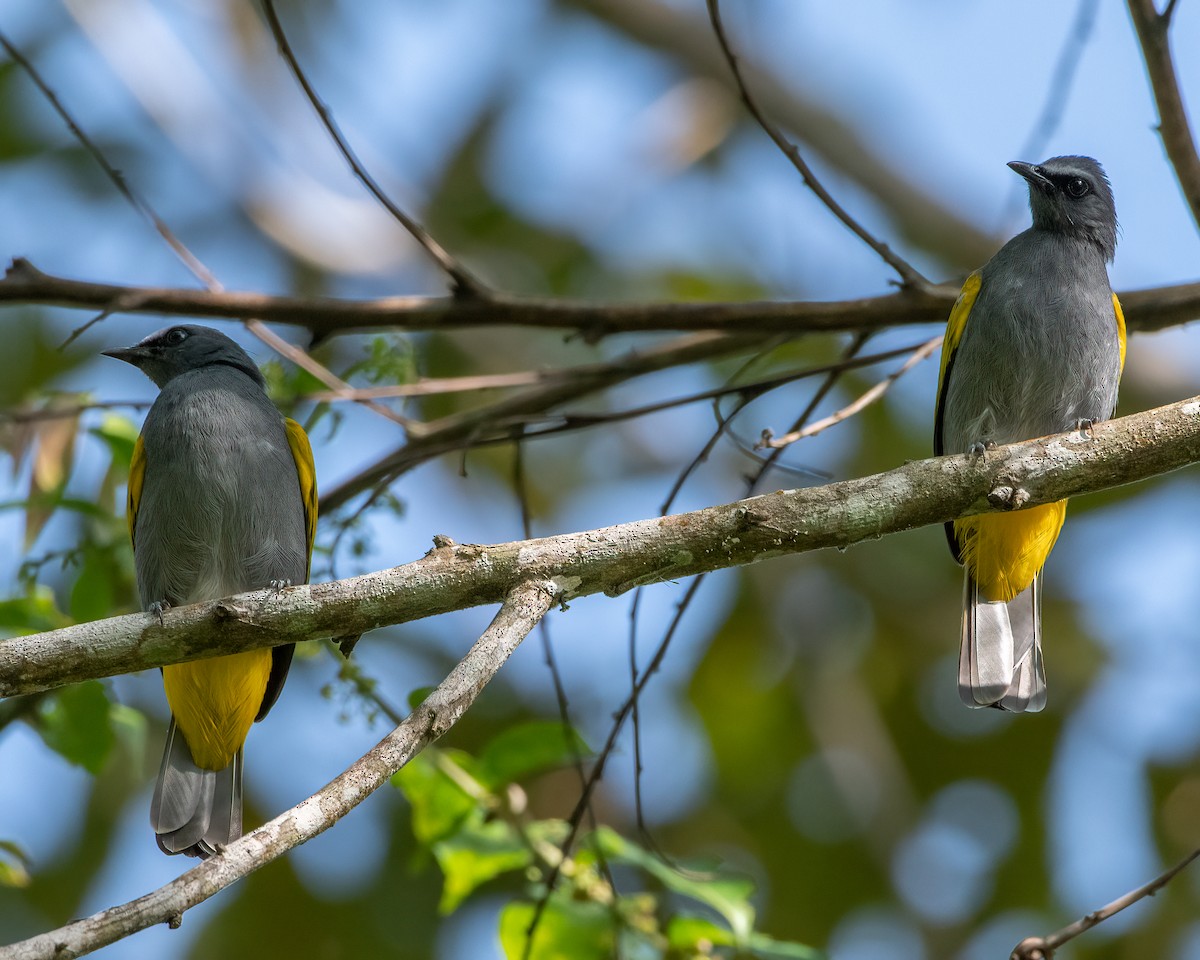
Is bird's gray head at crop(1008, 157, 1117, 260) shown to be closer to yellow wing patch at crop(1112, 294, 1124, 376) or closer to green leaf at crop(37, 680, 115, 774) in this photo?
yellow wing patch at crop(1112, 294, 1124, 376)

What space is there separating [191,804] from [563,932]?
1.69 m

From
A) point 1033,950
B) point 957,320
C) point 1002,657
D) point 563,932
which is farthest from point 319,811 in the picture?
point 957,320

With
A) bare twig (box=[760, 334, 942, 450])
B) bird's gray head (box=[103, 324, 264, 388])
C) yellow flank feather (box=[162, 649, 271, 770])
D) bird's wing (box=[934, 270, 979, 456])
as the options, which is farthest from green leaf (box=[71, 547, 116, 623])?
bird's wing (box=[934, 270, 979, 456])

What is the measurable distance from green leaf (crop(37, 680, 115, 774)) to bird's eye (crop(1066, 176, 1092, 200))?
14.3 feet

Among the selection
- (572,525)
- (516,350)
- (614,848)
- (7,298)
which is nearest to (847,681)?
(572,525)

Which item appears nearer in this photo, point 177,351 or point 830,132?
point 177,351

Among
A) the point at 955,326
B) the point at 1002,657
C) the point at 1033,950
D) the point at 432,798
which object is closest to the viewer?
the point at 1033,950

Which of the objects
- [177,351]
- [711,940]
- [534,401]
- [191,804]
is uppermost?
[177,351]

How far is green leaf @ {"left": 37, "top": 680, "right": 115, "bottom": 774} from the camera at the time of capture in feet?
15.1

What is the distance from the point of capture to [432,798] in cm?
459

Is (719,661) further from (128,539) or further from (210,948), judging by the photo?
(128,539)

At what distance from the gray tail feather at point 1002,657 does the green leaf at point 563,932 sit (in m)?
1.69

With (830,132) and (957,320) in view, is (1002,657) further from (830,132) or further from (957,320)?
(830,132)

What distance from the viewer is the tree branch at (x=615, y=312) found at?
5.05 m
